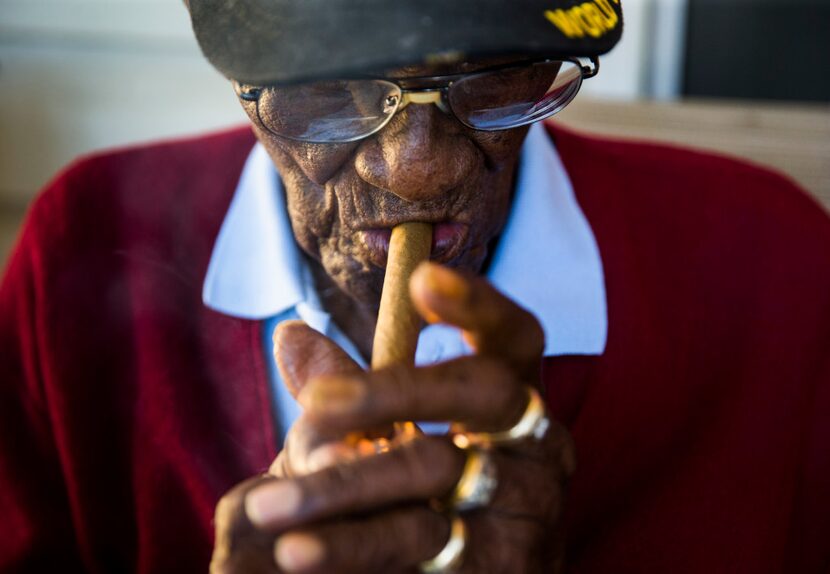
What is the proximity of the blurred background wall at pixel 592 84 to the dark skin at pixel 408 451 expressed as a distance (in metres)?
1.27

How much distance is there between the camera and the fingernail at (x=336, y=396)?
73 centimetres

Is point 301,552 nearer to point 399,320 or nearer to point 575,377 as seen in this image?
point 399,320

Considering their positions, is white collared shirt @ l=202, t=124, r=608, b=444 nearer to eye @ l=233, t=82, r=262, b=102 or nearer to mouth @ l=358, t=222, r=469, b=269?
mouth @ l=358, t=222, r=469, b=269

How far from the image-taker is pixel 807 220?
5.06 feet

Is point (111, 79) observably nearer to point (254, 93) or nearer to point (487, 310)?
point (254, 93)

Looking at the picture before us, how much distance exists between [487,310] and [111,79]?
2743 millimetres

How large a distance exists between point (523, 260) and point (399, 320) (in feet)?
1.56

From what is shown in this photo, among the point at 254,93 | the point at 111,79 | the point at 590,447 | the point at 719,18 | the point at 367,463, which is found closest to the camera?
the point at 367,463

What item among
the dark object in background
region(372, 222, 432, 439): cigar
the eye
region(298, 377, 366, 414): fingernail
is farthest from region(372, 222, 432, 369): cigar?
the dark object in background

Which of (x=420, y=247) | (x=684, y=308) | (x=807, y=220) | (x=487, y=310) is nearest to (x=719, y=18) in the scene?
(x=807, y=220)

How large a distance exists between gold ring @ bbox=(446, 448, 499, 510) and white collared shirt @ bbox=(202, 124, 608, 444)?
1.54 feet

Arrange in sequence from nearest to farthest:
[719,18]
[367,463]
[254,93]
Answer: [367,463], [254,93], [719,18]

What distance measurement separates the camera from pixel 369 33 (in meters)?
0.84

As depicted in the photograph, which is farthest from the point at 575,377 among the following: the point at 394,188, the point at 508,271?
the point at 394,188
